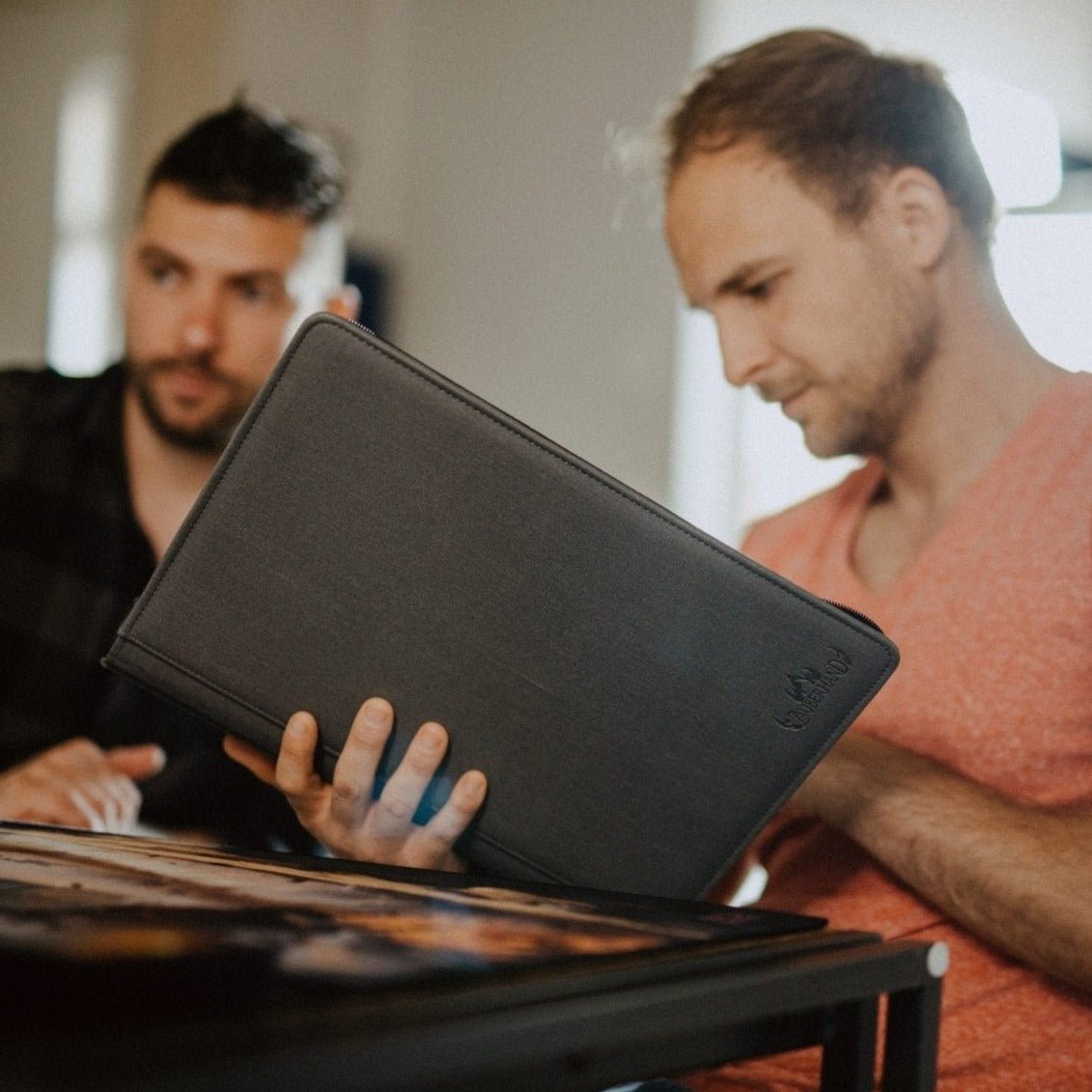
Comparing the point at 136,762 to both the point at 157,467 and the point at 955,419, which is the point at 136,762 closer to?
the point at 157,467

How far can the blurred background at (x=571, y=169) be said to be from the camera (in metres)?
2.22

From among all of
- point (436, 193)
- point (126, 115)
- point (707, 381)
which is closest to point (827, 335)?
point (707, 381)

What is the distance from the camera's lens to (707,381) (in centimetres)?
223

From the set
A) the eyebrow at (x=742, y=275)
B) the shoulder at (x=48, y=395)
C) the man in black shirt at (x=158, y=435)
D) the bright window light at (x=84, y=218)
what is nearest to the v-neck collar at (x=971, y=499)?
the eyebrow at (x=742, y=275)

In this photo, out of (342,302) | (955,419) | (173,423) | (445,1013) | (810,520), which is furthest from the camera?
(342,302)

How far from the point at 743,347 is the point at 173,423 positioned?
2.39 feet

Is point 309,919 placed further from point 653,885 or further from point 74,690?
point 74,690

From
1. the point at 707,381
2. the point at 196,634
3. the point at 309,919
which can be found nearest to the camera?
the point at 309,919

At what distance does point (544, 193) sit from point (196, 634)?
1966 mm

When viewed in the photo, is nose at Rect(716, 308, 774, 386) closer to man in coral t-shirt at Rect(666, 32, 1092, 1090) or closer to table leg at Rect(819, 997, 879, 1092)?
man in coral t-shirt at Rect(666, 32, 1092, 1090)

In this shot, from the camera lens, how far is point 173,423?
1.43 m

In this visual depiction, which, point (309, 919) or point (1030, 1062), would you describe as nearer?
point (309, 919)

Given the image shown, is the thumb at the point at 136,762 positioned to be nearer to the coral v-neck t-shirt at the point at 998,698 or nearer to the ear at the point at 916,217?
the coral v-neck t-shirt at the point at 998,698

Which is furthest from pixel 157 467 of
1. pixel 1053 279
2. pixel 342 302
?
pixel 1053 279
